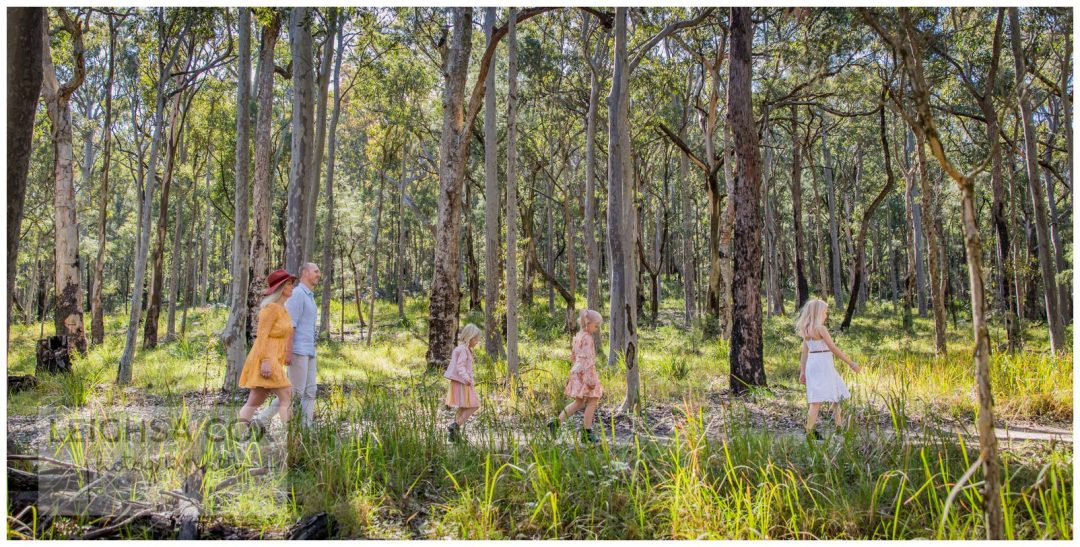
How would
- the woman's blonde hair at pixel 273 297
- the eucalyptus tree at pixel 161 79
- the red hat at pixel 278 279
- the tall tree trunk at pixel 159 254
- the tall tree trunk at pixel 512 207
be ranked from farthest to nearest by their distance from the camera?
the tall tree trunk at pixel 159 254, the eucalyptus tree at pixel 161 79, the tall tree trunk at pixel 512 207, the red hat at pixel 278 279, the woman's blonde hair at pixel 273 297

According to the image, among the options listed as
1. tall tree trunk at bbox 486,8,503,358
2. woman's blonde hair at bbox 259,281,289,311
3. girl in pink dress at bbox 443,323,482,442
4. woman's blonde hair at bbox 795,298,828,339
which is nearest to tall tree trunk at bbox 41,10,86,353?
tall tree trunk at bbox 486,8,503,358

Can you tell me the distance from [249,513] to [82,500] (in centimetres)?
92

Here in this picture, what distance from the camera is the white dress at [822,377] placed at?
5.93 metres

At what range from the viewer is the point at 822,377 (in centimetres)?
601

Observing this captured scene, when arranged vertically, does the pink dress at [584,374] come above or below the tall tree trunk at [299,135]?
below

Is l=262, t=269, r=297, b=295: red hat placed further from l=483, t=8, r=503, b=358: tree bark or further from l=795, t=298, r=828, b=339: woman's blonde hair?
l=483, t=8, r=503, b=358: tree bark

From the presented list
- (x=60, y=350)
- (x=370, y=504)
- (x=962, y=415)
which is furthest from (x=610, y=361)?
(x=60, y=350)

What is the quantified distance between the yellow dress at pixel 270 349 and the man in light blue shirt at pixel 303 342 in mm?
323

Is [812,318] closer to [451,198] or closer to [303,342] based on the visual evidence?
[303,342]

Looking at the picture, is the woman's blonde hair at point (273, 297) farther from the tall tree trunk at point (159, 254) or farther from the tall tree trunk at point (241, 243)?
the tall tree trunk at point (159, 254)

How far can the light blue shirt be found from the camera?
6.17 m

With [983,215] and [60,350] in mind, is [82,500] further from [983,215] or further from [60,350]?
[983,215]

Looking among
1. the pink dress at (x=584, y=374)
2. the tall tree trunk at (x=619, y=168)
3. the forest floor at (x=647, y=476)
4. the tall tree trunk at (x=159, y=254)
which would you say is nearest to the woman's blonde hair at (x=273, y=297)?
the forest floor at (x=647, y=476)

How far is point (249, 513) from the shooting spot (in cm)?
411
